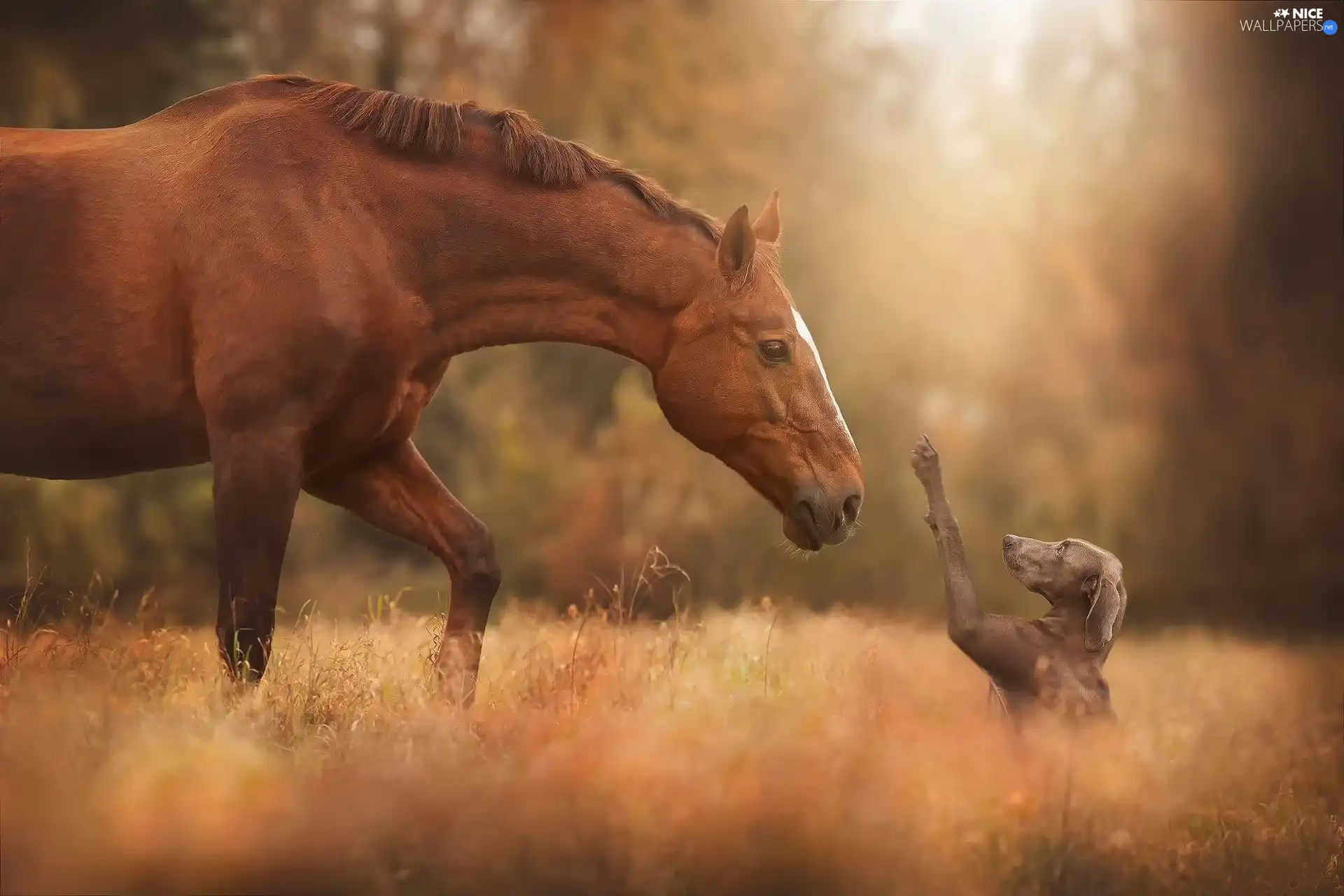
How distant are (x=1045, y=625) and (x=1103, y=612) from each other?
0.76ft

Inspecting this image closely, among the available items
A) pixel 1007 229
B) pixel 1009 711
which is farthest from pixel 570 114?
pixel 1009 711

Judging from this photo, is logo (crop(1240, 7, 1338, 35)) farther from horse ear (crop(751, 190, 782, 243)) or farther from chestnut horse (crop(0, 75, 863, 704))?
chestnut horse (crop(0, 75, 863, 704))

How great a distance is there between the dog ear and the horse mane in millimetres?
1784

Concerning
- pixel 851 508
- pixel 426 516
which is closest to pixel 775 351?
pixel 851 508

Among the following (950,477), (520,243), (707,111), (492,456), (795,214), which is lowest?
(492,456)

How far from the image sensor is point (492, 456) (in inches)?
342

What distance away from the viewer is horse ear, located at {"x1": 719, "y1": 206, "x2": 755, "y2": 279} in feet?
13.5

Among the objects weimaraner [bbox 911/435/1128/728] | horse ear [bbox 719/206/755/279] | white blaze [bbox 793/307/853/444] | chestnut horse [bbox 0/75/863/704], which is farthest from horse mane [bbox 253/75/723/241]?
weimaraner [bbox 911/435/1128/728]

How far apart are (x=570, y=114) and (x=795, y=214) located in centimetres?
176

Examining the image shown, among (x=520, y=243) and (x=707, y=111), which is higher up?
(x=707, y=111)

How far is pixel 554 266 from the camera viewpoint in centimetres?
425

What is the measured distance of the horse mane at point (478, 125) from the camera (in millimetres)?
4238

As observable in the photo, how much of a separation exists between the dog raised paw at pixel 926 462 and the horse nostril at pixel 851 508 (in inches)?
8.6

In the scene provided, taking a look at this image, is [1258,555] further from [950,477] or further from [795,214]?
[795,214]
